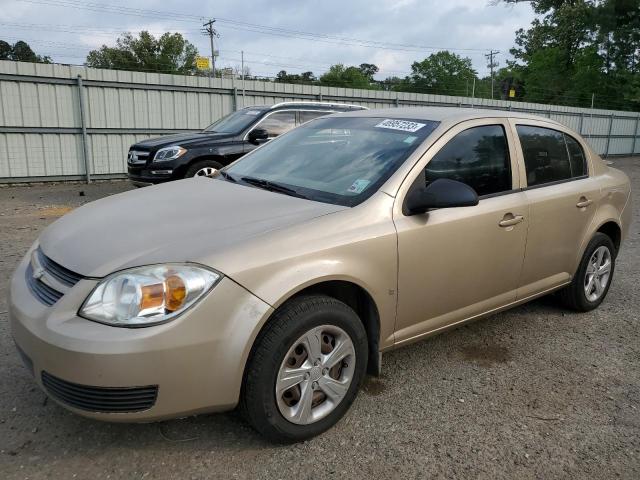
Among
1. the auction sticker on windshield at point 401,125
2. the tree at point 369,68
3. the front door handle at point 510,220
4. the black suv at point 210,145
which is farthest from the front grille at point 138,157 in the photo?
the tree at point 369,68

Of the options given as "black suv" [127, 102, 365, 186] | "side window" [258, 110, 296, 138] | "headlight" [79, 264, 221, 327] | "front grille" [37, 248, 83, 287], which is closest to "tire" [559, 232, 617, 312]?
"headlight" [79, 264, 221, 327]

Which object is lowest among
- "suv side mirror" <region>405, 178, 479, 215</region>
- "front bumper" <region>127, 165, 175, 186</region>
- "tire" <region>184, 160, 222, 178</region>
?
"front bumper" <region>127, 165, 175, 186</region>

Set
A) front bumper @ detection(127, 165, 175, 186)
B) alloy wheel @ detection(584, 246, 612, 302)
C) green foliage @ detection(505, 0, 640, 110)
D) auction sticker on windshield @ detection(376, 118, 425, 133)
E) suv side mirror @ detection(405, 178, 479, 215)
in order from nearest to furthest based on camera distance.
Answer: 1. suv side mirror @ detection(405, 178, 479, 215)
2. auction sticker on windshield @ detection(376, 118, 425, 133)
3. alloy wheel @ detection(584, 246, 612, 302)
4. front bumper @ detection(127, 165, 175, 186)
5. green foliage @ detection(505, 0, 640, 110)

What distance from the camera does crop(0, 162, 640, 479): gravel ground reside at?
2400 millimetres

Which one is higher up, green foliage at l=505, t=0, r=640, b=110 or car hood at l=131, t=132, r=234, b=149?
green foliage at l=505, t=0, r=640, b=110

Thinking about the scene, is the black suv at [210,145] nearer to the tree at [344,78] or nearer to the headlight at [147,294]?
the headlight at [147,294]

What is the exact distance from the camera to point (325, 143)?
351cm

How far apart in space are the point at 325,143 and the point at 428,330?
4.48 ft

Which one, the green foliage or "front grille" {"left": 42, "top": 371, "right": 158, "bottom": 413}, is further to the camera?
the green foliage

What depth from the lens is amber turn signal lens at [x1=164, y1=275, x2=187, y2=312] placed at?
2.18 metres

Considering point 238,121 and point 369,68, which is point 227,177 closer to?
point 238,121

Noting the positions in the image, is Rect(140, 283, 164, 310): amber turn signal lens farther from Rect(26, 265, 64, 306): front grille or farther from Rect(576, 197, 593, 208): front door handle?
Rect(576, 197, 593, 208): front door handle

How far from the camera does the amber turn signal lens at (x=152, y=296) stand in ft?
7.09

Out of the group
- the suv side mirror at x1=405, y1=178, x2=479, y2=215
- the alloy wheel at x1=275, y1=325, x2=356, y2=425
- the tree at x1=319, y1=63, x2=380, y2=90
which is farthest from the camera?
the tree at x1=319, y1=63, x2=380, y2=90
